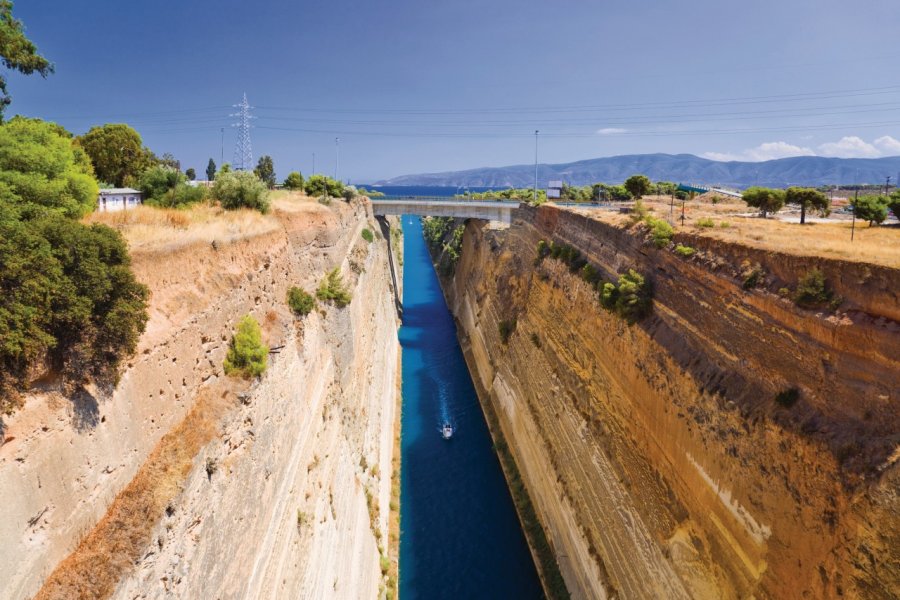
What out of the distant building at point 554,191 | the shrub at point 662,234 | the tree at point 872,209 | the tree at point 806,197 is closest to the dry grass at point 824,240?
the shrub at point 662,234

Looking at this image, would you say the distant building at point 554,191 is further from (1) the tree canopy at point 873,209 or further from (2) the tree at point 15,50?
(2) the tree at point 15,50

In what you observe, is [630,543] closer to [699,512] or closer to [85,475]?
[699,512]

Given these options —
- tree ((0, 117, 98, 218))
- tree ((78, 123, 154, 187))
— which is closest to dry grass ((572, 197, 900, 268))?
tree ((0, 117, 98, 218))

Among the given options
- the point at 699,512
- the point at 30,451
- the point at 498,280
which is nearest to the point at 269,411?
the point at 30,451

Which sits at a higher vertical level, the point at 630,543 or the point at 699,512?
the point at 699,512

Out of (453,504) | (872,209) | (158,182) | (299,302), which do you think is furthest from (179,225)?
(872,209)

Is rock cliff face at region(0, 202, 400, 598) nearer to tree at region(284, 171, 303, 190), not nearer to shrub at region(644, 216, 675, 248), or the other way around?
shrub at region(644, 216, 675, 248)
